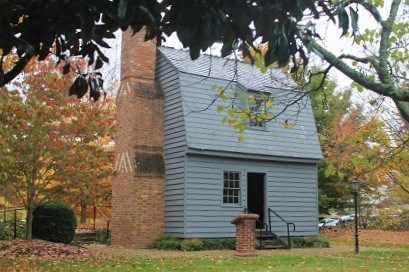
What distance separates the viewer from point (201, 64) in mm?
20359

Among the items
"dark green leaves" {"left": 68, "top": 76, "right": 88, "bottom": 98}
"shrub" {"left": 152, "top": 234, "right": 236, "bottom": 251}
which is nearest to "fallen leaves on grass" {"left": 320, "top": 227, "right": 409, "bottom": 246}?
"shrub" {"left": 152, "top": 234, "right": 236, "bottom": 251}

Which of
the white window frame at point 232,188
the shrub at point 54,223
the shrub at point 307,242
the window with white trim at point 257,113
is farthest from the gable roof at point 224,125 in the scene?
the window with white trim at point 257,113

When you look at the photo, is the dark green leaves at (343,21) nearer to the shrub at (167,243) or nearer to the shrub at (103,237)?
the shrub at (167,243)

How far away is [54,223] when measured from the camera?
17875mm

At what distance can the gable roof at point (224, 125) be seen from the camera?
59.4 ft

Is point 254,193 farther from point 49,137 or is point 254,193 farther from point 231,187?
point 49,137

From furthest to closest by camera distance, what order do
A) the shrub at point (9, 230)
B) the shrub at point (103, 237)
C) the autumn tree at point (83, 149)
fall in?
1. the shrub at point (103, 237)
2. the shrub at point (9, 230)
3. the autumn tree at point (83, 149)

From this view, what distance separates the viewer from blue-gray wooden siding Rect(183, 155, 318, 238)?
17.8 m

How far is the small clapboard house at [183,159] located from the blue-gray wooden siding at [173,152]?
34 millimetres

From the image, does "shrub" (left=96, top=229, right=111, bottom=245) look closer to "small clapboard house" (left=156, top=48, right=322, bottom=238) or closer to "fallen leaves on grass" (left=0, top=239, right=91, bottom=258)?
"small clapboard house" (left=156, top=48, right=322, bottom=238)

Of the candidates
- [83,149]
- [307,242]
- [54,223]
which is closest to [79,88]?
[83,149]

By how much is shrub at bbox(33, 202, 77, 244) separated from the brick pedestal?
6.38 meters

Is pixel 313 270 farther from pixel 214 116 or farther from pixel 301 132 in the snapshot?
pixel 301 132

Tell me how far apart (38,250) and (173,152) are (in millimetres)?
5917
